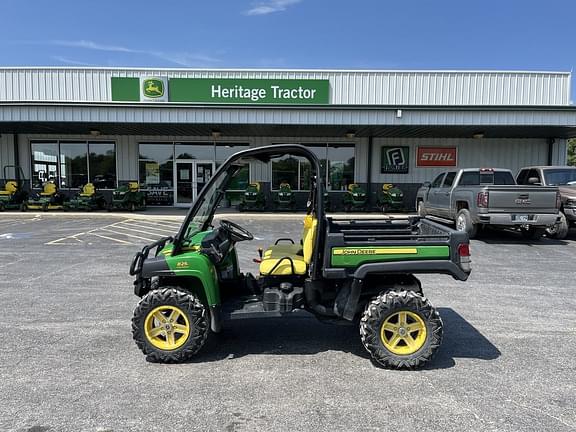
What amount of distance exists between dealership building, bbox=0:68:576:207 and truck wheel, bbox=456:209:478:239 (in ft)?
20.2

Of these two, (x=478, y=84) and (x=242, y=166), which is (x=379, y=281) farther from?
(x=478, y=84)

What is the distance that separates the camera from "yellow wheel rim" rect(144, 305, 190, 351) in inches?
143

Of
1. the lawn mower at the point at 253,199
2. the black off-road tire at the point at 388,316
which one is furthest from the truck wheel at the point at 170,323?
the lawn mower at the point at 253,199

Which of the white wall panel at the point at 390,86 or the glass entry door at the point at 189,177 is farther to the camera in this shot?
the glass entry door at the point at 189,177

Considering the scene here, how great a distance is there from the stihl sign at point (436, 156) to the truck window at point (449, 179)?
24.8ft

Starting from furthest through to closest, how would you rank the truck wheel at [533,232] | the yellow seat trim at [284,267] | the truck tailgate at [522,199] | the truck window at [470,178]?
the truck window at [470,178], the truck wheel at [533,232], the truck tailgate at [522,199], the yellow seat trim at [284,267]

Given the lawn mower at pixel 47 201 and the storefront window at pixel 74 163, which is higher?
the storefront window at pixel 74 163

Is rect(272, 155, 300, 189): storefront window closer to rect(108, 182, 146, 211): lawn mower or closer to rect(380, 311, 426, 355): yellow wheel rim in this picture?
rect(108, 182, 146, 211): lawn mower

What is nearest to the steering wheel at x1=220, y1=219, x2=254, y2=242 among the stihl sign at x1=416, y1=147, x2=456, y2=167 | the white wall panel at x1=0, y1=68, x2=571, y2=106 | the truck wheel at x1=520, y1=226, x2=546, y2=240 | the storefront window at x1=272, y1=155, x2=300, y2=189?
the truck wheel at x1=520, y1=226, x2=546, y2=240

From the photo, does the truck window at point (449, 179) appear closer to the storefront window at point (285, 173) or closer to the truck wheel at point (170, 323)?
the storefront window at point (285, 173)

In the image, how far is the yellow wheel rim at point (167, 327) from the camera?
3625 mm

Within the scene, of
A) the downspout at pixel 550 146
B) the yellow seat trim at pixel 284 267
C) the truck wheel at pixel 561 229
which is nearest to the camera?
the yellow seat trim at pixel 284 267

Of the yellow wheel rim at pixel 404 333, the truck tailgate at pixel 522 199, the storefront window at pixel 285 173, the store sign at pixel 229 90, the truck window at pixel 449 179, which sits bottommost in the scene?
the yellow wheel rim at pixel 404 333

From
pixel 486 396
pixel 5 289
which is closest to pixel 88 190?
pixel 5 289
